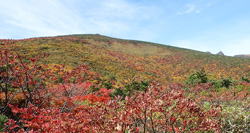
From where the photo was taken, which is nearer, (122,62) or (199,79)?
(199,79)

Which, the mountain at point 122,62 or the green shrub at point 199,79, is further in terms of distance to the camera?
the mountain at point 122,62

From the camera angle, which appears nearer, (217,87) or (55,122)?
(55,122)

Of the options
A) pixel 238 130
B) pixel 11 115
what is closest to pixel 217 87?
pixel 238 130

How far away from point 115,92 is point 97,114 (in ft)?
30.0

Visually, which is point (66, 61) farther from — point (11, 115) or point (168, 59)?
point (168, 59)

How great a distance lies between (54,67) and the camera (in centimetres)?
2158

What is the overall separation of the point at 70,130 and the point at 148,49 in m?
52.1

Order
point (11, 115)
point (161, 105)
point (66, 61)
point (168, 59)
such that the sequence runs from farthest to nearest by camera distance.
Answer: point (168, 59), point (66, 61), point (11, 115), point (161, 105)

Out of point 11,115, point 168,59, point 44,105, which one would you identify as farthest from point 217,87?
point 168,59

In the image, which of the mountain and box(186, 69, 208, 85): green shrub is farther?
the mountain

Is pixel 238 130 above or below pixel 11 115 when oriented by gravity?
above

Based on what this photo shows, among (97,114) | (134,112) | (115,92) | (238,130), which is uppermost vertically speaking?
(134,112)

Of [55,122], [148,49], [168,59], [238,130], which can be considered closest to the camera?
[55,122]

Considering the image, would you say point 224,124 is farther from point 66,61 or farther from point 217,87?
point 66,61
